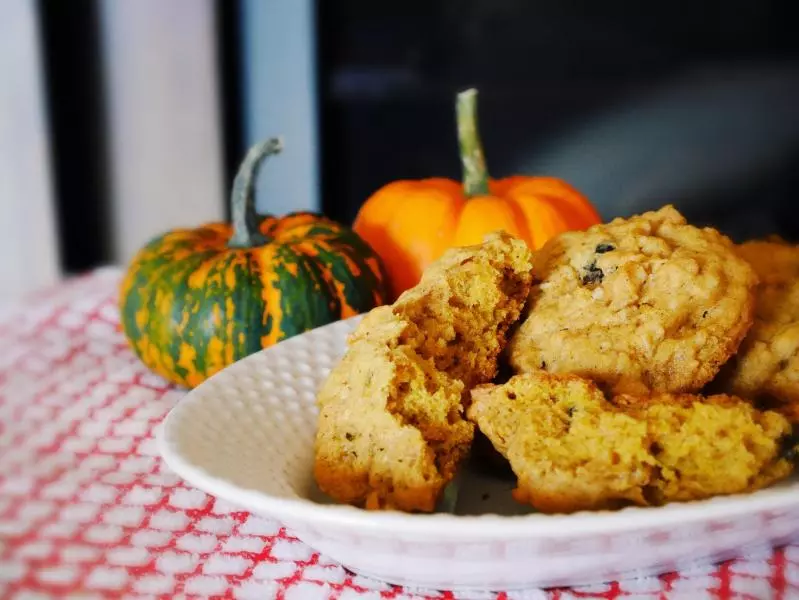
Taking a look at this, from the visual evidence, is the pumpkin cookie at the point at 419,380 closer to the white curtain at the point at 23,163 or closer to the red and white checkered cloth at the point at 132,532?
the red and white checkered cloth at the point at 132,532

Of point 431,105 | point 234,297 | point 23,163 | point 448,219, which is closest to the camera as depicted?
point 234,297

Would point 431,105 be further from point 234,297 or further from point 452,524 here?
point 452,524

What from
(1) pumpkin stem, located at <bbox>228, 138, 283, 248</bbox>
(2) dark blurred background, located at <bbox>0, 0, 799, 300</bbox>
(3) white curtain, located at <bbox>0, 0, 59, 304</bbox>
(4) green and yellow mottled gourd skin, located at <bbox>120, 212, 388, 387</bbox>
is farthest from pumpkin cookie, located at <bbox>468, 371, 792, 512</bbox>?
(2) dark blurred background, located at <bbox>0, 0, 799, 300</bbox>

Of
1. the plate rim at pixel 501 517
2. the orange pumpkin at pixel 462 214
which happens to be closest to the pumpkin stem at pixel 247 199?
the orange pumpkin at pixel 462 214

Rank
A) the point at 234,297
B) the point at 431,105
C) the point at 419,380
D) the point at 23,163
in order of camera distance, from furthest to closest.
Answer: the point at 431,105, the point at 23,163, the point at 234,297, the point at 419,380

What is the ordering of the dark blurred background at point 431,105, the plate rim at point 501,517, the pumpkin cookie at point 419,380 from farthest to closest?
the dark blurred background at point 431,105 → the pumpkin cookie at point 419,380 → the plate rim at point 501,517

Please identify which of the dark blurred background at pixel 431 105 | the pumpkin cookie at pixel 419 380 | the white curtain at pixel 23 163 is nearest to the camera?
the pumpkin cookie at pixel 419 380

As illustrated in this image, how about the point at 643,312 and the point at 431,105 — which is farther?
the point at 431,105

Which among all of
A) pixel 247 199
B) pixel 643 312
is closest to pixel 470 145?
pixel 247 199
